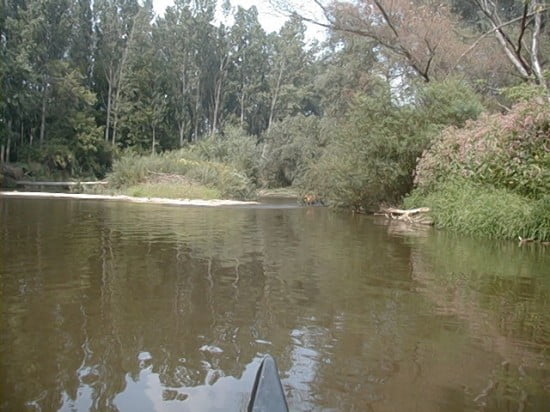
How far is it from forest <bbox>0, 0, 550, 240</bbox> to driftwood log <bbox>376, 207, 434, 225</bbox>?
58 cm

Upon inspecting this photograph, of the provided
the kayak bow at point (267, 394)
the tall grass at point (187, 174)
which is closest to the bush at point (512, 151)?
the kayak bow at point (267, 394)

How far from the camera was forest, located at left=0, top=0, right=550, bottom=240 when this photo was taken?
15.3 m

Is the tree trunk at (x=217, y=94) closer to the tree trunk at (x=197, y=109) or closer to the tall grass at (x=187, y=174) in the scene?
the tree trunk at (x=197, y=109)

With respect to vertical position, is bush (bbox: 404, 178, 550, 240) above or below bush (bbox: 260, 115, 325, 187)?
below

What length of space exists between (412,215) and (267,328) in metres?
14.5

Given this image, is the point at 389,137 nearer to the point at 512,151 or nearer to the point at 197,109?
the point at 512,151

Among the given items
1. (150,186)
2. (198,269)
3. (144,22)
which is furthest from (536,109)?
(144,22)

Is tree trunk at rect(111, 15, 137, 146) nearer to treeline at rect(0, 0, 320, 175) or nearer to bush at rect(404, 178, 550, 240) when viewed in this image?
treeline at rect(0, 0, 320, 175)

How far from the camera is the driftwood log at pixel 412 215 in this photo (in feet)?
57.8

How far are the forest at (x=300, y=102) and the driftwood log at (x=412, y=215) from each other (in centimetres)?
58

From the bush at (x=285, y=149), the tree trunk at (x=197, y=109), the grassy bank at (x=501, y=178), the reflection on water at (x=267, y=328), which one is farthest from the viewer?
the tree trunk at (x=197, y=109)

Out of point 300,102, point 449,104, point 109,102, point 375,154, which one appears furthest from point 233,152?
point 300,102

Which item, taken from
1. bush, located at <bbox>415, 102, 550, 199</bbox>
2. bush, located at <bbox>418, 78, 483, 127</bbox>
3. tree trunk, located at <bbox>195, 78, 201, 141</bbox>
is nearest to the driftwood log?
bush, located at <bbox>415, 102, 550, 199</bbox>

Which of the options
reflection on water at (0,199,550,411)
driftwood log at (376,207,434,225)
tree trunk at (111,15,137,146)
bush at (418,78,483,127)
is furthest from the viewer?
tree trunk at (111,15,137,146)
